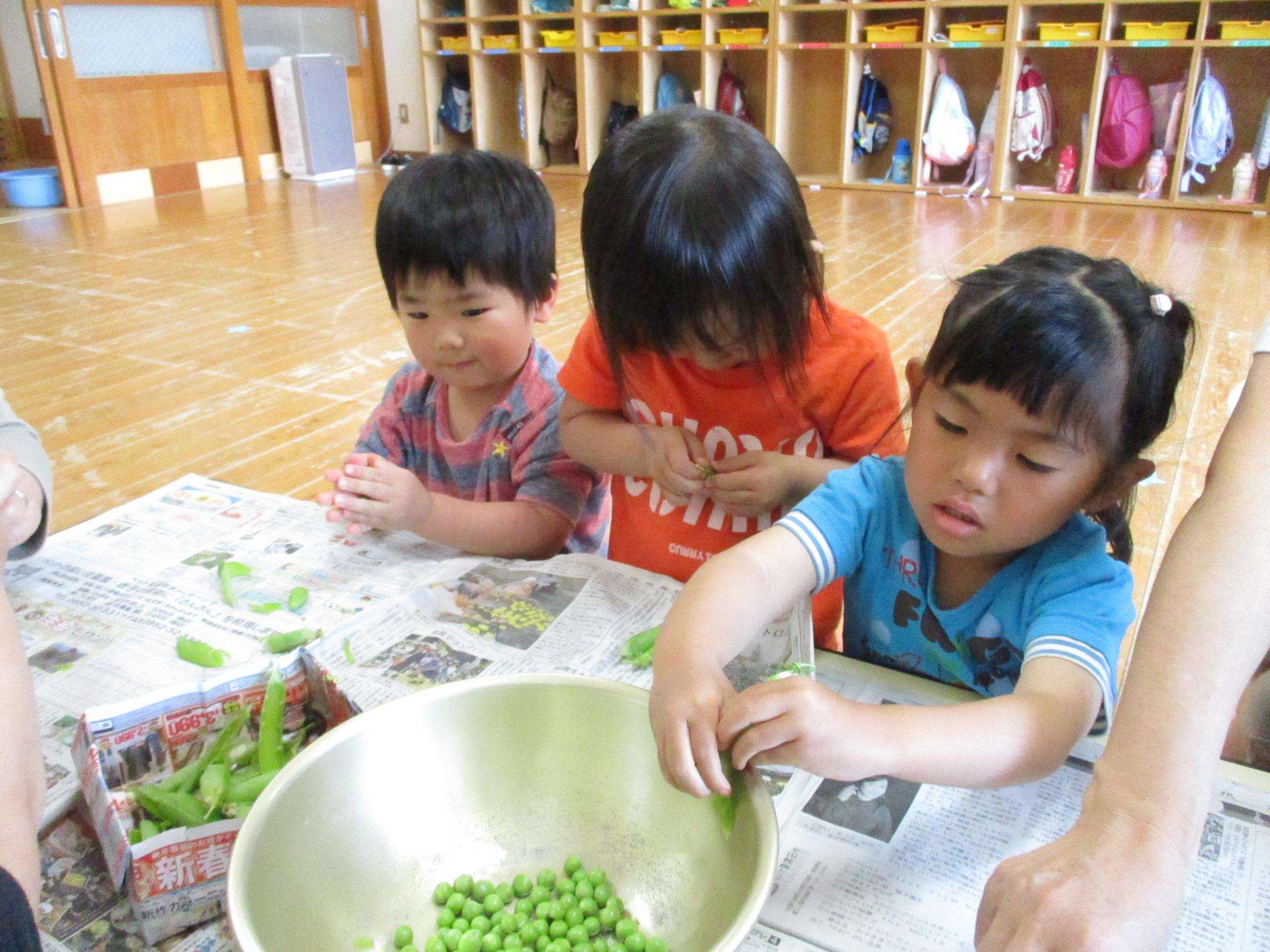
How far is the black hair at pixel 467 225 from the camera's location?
99 centimetres

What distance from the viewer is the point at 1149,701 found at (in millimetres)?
507

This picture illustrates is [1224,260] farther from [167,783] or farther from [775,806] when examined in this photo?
[167,783]

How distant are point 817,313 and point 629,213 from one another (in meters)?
0.21

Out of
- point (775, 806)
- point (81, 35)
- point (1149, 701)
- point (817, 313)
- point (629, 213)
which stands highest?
point (81, 35)

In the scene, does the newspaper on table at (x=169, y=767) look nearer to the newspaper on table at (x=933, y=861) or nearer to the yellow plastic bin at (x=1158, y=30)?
the newspaper on table at (x=933, y=861)

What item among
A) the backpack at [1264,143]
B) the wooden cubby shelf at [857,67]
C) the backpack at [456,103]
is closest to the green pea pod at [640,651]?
the wooden cubby shelf at [857,67]

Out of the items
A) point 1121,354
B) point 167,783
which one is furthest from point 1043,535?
point 167,783

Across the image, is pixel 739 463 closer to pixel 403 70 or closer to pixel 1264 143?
pixel 1264 143

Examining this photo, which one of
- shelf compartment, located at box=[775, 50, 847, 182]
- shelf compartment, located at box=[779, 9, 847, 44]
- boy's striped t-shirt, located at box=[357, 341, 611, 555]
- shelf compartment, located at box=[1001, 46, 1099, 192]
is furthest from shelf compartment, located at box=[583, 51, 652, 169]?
boy's striped t-shirt, located at box=[357, 341, 611, 555]

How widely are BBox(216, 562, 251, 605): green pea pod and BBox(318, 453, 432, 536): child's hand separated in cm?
10

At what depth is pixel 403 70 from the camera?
585 centimetres

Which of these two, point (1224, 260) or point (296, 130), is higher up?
point (296, 130)

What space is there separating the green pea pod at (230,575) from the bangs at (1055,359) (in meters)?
0.65

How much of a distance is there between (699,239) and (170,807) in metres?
0.52
